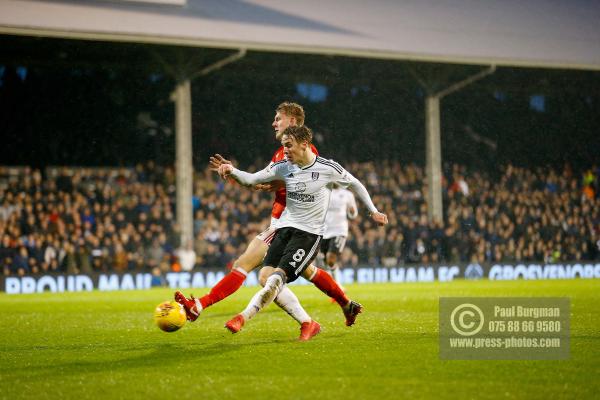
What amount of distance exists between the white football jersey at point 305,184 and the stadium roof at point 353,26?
14.6 metres

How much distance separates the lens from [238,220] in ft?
84.6

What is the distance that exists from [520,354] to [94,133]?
22647mm

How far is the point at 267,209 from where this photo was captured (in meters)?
27.0

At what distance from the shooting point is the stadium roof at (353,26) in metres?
22.8

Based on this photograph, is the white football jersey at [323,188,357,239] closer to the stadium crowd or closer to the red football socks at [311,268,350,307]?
the red football socks at [311,268,350,307]

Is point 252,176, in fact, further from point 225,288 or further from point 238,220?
point 238,220

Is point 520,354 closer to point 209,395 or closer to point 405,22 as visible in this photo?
point 209,395

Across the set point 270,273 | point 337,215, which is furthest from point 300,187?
point 337,215

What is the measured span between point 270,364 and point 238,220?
61.1ft

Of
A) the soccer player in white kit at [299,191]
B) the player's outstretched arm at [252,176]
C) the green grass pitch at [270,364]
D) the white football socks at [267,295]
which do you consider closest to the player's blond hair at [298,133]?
the soccer player in white kit at [299,191]

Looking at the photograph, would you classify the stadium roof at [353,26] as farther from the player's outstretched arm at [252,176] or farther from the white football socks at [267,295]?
the white football socks at [267,295]

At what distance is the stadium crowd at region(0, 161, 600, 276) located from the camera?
22984mm

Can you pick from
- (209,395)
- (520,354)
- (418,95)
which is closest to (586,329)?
(520,354)

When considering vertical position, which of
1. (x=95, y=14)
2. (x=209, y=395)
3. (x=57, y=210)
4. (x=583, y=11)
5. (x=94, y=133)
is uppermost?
(x=583, y=11)
